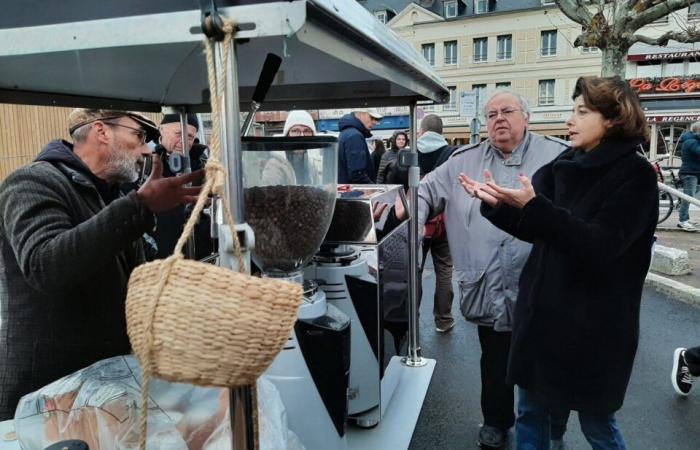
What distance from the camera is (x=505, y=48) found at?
32188mm

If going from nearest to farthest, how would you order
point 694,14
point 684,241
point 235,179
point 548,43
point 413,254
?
1. point 235,179
2. point 413,254
3. point 684,241
4. point 694,14
5. point 548,43

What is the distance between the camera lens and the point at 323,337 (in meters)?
1.83

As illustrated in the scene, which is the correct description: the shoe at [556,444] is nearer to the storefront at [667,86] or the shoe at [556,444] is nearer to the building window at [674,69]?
the storefront at [667,86]

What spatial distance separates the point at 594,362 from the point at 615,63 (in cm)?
823

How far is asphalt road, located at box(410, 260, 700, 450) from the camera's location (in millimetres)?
3053

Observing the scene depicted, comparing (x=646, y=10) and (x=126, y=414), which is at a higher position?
(x=646, y=10)

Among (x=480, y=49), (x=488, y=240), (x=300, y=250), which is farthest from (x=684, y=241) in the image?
(x=480, y=49)

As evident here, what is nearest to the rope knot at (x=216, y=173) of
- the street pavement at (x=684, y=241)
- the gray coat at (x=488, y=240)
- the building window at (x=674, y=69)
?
the gray coat at (x=488, y=240)

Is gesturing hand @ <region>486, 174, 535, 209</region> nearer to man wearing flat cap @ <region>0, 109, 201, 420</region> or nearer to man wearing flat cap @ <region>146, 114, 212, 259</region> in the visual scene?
man wearing flat cap @ <region>0, 109, 201, 420</region>

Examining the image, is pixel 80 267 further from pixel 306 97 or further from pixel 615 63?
pixel 615 63

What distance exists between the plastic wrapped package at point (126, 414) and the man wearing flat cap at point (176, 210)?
1.48 m

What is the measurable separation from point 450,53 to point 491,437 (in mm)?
33635

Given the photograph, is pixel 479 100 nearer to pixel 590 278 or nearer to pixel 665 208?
pixel 665 208

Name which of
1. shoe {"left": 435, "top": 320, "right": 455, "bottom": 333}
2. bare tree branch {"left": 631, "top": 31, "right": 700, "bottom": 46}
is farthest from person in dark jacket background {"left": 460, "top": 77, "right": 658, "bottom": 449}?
bare tree branch {"left": 631, "top": 31, "right": 700, "bottom": 46}
